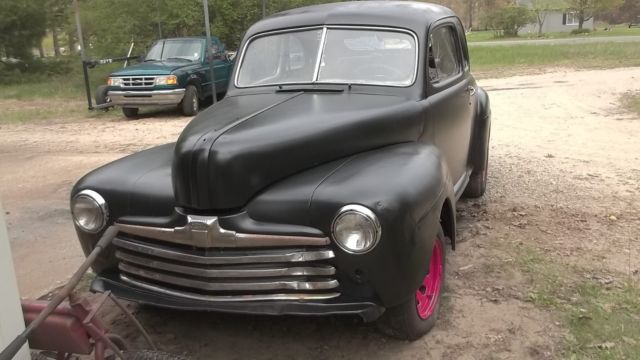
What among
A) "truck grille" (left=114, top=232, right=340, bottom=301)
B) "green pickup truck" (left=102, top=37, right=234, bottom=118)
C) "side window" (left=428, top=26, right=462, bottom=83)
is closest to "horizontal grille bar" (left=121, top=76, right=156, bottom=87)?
"green pickup truck" (left=102, top=37, right=234, bottom=118)

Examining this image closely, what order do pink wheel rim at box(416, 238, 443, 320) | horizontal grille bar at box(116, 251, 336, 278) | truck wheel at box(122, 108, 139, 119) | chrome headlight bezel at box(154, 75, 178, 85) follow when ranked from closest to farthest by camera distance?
horizontal grille bar at box(116, 251, 336, 278), pink wheel rim at box(416, 238, 443, 320), chrome headlight bezel at box(154, 75, 178, 85), truck wheel at box(122, 108, 139, 119)

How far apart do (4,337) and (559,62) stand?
20850mm

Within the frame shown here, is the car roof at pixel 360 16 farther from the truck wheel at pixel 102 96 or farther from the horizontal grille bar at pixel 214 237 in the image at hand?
the truck wheel at pixel 102 96

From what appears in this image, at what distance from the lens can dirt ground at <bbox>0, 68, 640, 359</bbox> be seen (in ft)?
11.2

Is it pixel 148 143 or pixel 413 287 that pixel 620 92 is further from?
pixel 413 287

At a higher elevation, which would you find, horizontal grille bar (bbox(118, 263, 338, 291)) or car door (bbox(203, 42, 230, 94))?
car door (bbox(203, 42, 230, 94))

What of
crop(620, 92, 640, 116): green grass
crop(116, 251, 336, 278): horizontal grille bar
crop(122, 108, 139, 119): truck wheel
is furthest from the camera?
crop(122, 108, 139, 119): truck wheel

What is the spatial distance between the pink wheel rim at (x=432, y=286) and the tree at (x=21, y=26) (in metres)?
23.4

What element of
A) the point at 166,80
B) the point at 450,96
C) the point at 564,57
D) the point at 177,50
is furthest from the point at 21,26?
the point at 450,96

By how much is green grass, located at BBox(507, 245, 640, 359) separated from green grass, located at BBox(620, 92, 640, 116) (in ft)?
24.4

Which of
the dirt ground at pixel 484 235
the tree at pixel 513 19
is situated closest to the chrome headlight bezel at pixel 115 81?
the dirt ground at pixel 484 235

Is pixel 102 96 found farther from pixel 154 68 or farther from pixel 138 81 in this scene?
pixel 154 68

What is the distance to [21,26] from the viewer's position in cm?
2345

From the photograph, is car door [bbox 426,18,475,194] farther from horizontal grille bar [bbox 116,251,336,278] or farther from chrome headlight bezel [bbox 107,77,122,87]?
chrome headlight bezel [bbox 107,77,122,87]
